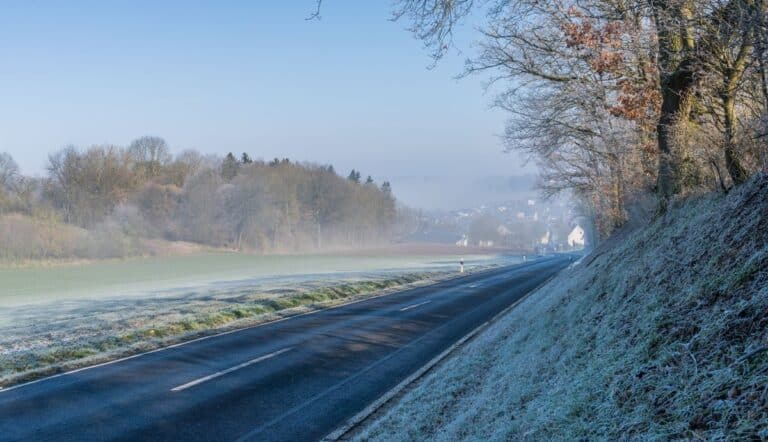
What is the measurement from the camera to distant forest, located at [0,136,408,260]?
67750mm

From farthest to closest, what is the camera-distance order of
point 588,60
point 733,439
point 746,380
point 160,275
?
point 160,275, point 588,60, point 746,380, point 733,439

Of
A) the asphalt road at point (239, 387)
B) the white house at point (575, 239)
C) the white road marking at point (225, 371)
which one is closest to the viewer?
the asphalt road at point (239, 387)

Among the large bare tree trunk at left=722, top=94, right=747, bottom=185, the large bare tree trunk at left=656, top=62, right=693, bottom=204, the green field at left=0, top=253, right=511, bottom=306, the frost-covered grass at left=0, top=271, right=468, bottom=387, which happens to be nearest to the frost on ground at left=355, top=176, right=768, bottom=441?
the large bare tree trunk at left=722, top=94, right=747, bottom=185

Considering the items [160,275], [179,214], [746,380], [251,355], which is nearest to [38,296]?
[160,275]

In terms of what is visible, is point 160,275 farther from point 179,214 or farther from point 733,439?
point 733,439

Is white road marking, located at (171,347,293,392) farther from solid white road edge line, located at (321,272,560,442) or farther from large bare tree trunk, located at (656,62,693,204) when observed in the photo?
large bare tree trunk, located at (656,62,693,204)

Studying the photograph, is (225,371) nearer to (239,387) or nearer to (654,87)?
(239,387)

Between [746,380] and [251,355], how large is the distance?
11.1m

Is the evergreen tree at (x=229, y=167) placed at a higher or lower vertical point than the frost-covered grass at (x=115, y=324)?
higher

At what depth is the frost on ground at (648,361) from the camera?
3.50 metres

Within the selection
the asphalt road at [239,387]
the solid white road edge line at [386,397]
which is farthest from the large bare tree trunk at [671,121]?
the asphalt road at [239,387]

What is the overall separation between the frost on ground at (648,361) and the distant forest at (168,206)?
65550 millimetres

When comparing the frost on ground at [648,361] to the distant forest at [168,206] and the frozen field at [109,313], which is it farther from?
the distant forest at [168,206]

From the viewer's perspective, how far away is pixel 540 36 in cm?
1628
